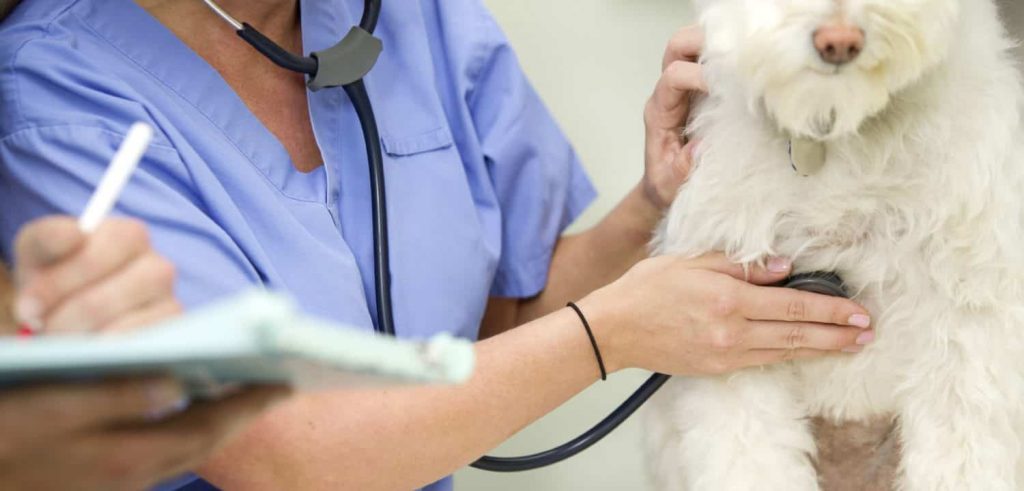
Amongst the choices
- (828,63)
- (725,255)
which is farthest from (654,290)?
(828,63)

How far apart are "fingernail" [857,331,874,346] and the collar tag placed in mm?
153

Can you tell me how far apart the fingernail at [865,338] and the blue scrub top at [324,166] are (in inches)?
15.4

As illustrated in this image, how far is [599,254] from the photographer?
1.22 m

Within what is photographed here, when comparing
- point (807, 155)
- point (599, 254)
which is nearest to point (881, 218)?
point (807, 155)

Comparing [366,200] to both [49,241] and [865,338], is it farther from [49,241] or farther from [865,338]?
[49,241]

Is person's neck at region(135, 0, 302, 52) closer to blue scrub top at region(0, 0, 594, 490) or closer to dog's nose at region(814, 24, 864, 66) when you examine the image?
blue scrub top at region(0, 0, 594, 490)

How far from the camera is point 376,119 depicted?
109 cm

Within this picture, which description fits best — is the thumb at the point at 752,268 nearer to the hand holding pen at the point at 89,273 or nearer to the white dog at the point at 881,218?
the white dog at the point at 881,218

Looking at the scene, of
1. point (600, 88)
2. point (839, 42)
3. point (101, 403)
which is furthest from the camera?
point (600, 88)

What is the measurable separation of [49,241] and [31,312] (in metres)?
0.04

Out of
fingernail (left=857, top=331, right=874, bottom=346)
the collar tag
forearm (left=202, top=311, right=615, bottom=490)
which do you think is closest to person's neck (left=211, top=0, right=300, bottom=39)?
forearm (left=202, top=311, right=615, bottom=490)

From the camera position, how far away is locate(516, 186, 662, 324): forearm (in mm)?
1179

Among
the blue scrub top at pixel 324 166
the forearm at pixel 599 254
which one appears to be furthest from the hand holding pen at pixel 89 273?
the forearm at pixel 599 254

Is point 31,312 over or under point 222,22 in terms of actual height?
under
